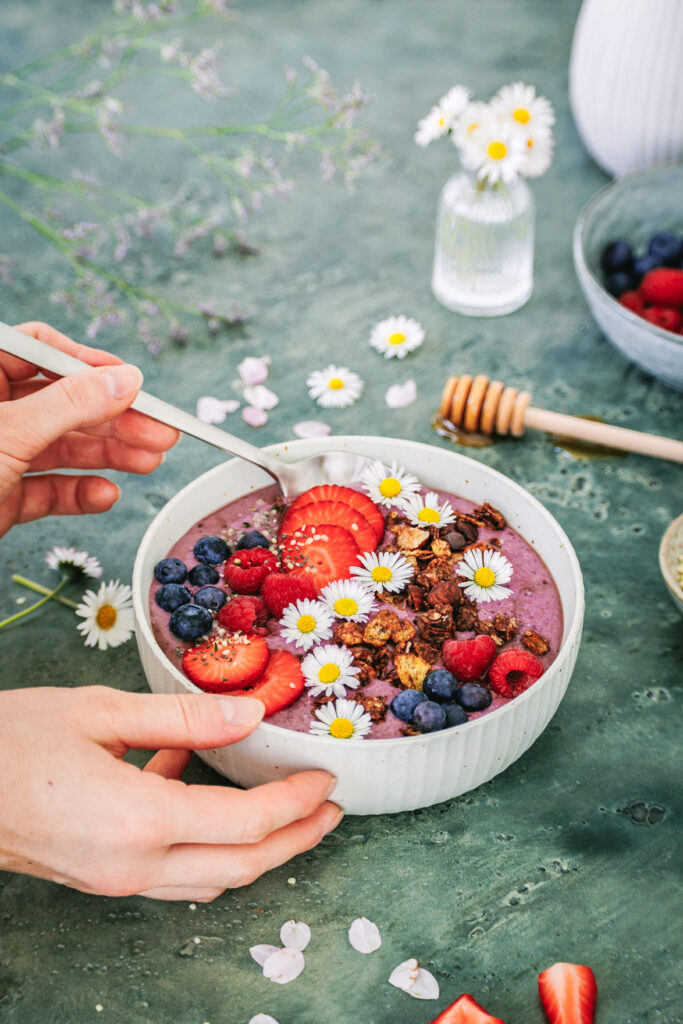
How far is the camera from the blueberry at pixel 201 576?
1.06m

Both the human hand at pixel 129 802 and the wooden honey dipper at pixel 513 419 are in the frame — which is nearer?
the human hand at pixel 129 802

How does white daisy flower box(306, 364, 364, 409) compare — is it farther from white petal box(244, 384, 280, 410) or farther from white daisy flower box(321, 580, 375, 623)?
white daisy flower box(321, 580, 375, 623)

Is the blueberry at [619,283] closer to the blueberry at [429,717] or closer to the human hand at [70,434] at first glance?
the human hand at [70,434]

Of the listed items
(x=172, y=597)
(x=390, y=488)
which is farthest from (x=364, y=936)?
(x=390, y=488)

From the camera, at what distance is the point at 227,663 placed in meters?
0.95

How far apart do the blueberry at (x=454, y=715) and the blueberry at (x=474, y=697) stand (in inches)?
0.5

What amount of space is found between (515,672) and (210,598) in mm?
324

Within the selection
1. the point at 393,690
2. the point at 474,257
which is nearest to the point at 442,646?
the point at 393,690

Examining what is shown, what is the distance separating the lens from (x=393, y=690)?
0.96 m

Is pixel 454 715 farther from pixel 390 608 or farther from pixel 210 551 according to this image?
pixel 210 551

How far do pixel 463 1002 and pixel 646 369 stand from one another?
0.96 meters

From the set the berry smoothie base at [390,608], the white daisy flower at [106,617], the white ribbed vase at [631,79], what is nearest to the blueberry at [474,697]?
the berry smoothie base at [390,608]

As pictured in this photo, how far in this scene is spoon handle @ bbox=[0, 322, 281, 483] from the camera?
1.01 metres

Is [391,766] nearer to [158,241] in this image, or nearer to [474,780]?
[474,780]
